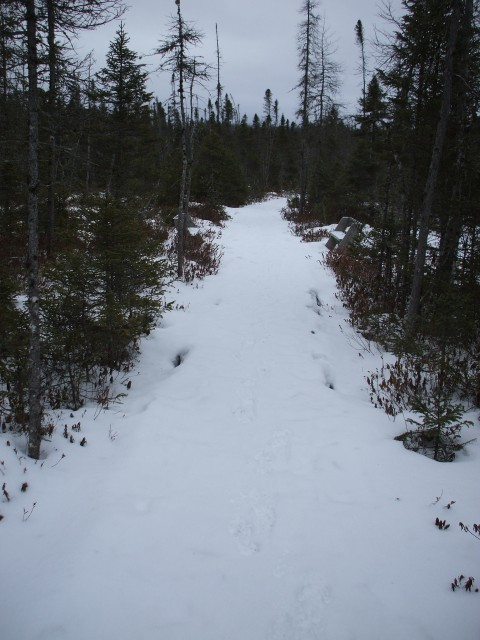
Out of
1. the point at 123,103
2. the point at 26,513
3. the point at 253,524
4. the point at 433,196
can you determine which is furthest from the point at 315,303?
the point at 123,103

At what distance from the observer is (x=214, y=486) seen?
167 inches

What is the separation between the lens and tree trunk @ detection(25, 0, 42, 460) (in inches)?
145

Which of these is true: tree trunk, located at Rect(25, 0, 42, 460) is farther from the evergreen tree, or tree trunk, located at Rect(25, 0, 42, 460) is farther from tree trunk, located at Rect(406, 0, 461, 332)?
the evergreen tree

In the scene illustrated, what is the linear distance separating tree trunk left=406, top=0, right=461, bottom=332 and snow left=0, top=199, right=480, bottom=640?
2.66m

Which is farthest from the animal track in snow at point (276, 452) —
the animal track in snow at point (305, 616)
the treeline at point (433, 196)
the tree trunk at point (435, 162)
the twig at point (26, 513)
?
the tree trunk at point (435, 162)

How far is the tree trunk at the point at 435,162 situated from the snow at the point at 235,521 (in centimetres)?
266

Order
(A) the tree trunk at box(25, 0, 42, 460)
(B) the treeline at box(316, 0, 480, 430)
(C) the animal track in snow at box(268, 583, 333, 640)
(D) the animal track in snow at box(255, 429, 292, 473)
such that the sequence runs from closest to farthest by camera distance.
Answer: (C) the animal track in snow at box(268, 583, 333, 640)
(A) the tree trunk at box(25, 0, 42, 460)
(D) the animal track in snow at box(255, 429, 292, 473)
(B) the treeline at box(316, 0, 480, 430)

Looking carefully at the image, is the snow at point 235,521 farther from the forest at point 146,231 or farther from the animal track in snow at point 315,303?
the animal track in snow at point 315,303

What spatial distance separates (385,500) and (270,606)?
5.91 ft

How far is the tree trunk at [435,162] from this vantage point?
648 cm

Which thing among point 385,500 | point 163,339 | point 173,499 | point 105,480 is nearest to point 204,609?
point 173,499

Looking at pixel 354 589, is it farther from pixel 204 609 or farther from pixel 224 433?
pixel 224 433

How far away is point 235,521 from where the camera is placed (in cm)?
379

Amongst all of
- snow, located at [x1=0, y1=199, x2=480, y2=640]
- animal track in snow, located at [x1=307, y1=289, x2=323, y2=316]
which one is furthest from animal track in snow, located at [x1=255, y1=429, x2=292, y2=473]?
animal track in snow, located at [x1=307, y1=289, x2=323, y2=316]
